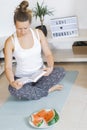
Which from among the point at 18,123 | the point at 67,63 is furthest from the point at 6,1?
the point at 18,123

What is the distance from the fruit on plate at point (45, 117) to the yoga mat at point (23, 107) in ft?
0.16

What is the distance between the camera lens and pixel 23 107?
2174 millimetres

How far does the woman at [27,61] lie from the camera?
2.17m

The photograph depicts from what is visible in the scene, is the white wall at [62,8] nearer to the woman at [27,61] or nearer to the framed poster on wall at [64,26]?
the framed poster on wall at [64,26]

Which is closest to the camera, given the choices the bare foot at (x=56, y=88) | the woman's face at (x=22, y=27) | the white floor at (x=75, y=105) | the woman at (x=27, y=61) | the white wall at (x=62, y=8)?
the white floor at (x=75, y=105)

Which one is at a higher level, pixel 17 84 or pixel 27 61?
pixel 27 61

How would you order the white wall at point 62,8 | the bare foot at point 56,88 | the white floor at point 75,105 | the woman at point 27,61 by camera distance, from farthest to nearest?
the white wall at point 62,8 < the bare foot at point 56,88 < the woman at point 27,61 < the white floor at point 75,105

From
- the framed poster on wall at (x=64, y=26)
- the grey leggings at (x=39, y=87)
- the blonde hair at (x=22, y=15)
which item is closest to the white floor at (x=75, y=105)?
the grey leggings at (x=39, y=87)

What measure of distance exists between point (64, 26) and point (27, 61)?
2.65ft

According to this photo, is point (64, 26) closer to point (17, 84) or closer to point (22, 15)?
point (22, 15)

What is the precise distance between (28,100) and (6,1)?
142 cm

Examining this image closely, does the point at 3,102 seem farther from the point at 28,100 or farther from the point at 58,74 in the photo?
the point at 58,74

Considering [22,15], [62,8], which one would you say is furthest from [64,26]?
[22,15]

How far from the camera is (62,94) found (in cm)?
231
